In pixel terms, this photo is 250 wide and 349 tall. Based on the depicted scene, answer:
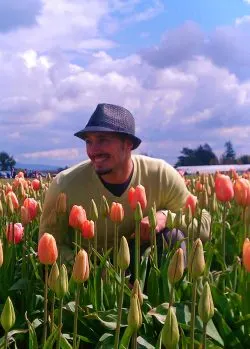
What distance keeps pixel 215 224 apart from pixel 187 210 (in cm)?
129

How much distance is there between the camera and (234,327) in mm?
2975

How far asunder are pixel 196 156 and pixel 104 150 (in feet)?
224

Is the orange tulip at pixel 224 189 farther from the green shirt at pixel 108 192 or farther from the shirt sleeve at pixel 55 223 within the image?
the shirt sleeve at pixel 55 223

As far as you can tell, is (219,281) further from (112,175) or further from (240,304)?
(112,175)

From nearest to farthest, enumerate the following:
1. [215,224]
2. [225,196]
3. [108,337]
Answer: [108,337] → [225,196] → [215,224]

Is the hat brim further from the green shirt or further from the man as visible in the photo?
the green shirt

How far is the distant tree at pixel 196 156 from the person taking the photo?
7075 cm

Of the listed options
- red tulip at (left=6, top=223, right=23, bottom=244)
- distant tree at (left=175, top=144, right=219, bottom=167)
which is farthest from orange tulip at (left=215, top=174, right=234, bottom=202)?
distant tree at (left=175, top=144, right=219, bottom=167)

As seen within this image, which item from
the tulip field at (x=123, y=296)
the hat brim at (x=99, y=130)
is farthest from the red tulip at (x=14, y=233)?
the hat brim at (x=99, y=130)

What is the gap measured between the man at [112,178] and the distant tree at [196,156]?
6515 cm

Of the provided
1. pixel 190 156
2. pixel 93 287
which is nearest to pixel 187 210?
pixel 93 287

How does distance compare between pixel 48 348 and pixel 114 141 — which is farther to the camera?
pixel 114 141

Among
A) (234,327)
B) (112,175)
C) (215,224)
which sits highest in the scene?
(112,175)

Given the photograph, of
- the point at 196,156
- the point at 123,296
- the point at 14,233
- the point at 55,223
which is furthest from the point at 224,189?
the point at 196,156
